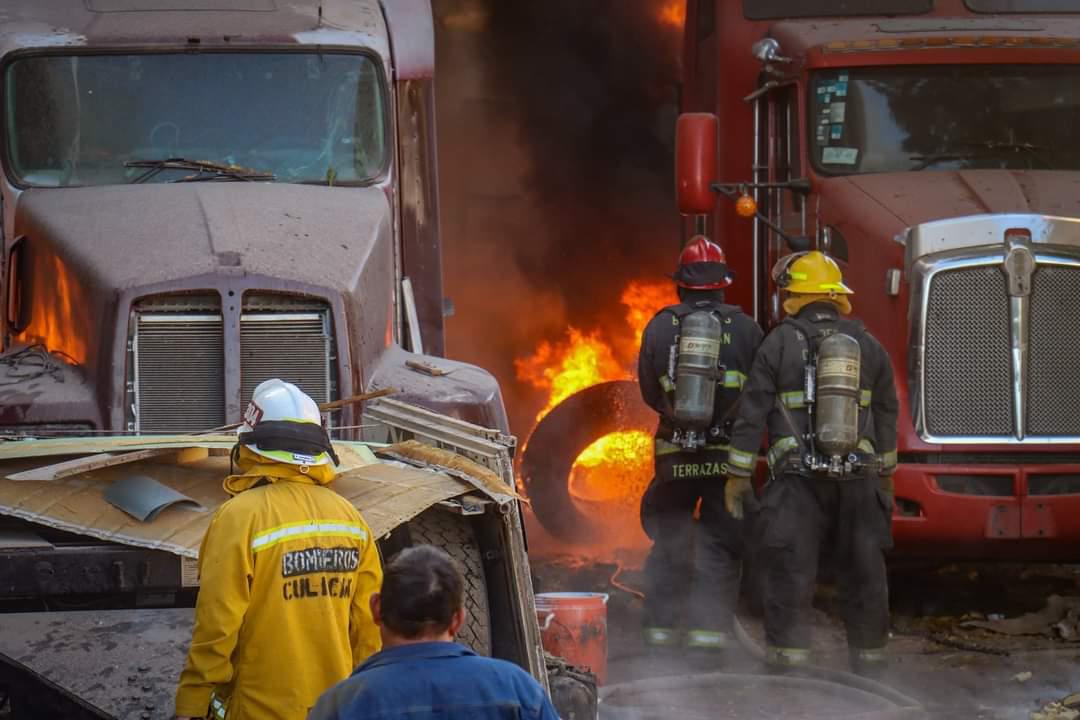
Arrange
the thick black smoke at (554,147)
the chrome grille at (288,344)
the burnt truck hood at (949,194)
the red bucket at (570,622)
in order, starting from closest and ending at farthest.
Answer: the chrome grille at (288,344) < the red bucket at (570,622) < the burnt truck hood at (949,194) < the thick black smoke at (554,147)

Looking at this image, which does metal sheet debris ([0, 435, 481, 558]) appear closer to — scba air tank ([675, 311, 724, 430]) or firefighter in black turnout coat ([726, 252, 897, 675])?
firefighter in black turnout coat ([726, 252, 897, 675])

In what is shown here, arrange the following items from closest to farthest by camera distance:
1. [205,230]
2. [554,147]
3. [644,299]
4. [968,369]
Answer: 1. [205,230]
2. [968,369]
3. [644,299]
4. [554,147]

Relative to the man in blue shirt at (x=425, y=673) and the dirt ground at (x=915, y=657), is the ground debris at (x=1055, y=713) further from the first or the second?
the man in blue shirt at (x=425, y=673)

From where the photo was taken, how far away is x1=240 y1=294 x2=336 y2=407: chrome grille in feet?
22.8

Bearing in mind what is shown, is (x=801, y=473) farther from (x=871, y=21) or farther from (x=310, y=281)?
(x=871, y=21)

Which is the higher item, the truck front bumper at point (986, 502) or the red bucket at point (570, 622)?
the truck front bumper at point (986, 502)

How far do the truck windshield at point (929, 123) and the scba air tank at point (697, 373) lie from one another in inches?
59.3

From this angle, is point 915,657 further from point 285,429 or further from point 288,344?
point 285,429

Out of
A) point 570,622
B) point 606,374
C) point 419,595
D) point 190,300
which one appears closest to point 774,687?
point 570,622

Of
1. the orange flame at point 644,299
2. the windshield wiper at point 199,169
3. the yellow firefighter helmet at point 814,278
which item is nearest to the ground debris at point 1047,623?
the yellow firefighter helmet at point 814,278

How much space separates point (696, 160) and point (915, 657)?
2886 mm

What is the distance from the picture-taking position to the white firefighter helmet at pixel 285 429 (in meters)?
4.66

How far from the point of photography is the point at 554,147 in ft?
45.4

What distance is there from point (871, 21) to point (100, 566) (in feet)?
21.4
